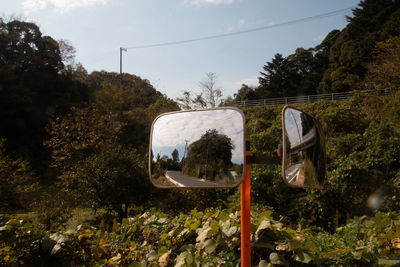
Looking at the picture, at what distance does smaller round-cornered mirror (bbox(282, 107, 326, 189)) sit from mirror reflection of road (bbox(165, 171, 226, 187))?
1.02 feet

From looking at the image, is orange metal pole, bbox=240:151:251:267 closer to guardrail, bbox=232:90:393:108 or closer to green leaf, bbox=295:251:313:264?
green leaf, bbox=295:251:313:264

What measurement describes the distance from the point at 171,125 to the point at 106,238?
249cm

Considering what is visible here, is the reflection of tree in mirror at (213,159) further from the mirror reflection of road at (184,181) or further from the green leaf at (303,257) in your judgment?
the green leaf at (303,257)

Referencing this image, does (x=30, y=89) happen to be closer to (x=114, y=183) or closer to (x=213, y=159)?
(x=114, y=183)

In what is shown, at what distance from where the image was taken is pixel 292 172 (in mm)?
1282

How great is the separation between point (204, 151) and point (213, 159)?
0.17ft

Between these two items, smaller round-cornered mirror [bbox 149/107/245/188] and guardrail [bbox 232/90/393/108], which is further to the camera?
guardrail [bbox 232/90/393/108]

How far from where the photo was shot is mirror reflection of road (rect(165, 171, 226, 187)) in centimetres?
126

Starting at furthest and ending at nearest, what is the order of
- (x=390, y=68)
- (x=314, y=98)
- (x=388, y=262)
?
(x=314, y=98), (x=390, y=68), (x=388, y=262)

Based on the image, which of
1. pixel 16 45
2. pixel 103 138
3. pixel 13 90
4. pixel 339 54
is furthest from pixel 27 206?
pixel 339 54

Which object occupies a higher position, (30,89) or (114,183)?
(30,89)

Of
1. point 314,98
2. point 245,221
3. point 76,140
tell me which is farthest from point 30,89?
point 245,221

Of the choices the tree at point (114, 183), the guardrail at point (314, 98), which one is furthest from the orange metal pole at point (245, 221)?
the guardrail at point (314, 98)

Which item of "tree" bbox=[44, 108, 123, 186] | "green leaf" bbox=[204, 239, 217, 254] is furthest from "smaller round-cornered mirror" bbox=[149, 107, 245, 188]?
"tree" bbox=[44, 108, 123, 186]
